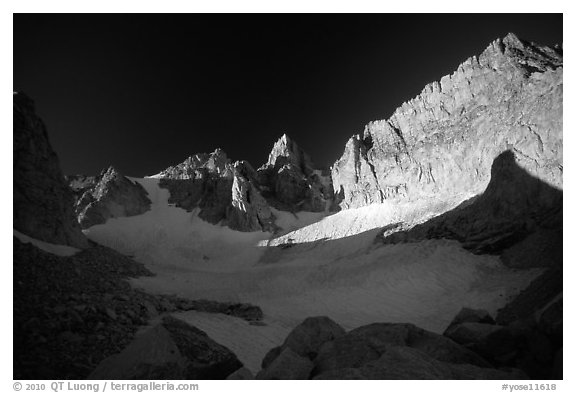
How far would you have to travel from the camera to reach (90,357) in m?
8.56

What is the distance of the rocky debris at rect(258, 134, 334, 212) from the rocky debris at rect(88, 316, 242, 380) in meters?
78.6

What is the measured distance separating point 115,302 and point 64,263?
4.71m

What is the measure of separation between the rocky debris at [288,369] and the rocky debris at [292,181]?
259 ft

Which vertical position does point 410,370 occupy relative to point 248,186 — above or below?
below

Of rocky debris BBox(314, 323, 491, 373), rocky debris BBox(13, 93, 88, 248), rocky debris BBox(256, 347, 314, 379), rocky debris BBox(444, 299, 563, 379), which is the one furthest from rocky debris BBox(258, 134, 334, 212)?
rocky debris BBox(256, 347, 314, 379)

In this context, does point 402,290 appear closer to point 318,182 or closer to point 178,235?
point 178,235

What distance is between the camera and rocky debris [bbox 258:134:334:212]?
8788 centimetres

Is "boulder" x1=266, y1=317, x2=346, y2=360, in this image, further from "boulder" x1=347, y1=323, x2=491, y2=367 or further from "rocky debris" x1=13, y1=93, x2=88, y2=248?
"rocky debris" x1=13, y1=93, x2=88, y2=248

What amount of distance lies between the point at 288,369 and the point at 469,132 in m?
50.4

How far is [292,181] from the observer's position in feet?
304

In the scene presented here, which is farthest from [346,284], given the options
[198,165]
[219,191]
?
[198,165]

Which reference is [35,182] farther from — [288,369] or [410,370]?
[410,370]

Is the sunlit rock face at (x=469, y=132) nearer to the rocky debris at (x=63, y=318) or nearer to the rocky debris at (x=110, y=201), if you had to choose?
the rocky debris at (x=63, y=318)

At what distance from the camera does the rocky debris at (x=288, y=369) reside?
6.32 metres
